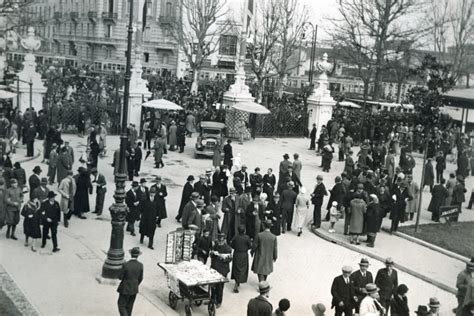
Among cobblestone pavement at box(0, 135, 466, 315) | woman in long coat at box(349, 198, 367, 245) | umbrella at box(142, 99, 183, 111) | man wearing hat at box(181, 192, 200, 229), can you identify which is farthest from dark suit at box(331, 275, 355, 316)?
umbrella at box(142, 99, 183, 111)

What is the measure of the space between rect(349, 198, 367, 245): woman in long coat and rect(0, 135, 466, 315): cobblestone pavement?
601mm

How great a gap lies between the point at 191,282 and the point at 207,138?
56.3 ft

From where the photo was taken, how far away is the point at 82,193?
55.5 feet

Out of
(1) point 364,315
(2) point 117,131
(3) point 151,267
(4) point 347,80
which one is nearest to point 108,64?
(4) point 347,80

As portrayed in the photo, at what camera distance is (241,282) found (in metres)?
12.6

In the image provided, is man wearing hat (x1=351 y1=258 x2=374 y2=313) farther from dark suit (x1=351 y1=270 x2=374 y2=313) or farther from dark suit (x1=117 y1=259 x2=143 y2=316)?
dark suit (x1=117 y1=259 x2=143 y2=316)

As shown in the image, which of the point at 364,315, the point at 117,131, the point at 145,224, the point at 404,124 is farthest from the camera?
the point at 404,124

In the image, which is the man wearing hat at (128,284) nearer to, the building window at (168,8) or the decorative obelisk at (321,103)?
the decorative obelisk at (321,103)

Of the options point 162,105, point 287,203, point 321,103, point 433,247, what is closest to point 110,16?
point 321,103

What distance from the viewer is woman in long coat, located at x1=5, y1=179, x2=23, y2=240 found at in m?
14.7

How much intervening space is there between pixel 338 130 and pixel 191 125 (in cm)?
804

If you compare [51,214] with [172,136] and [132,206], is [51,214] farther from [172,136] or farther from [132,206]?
[172,136]

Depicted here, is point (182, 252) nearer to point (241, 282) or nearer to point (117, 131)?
point (241, 282)

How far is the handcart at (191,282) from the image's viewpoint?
10.9m
